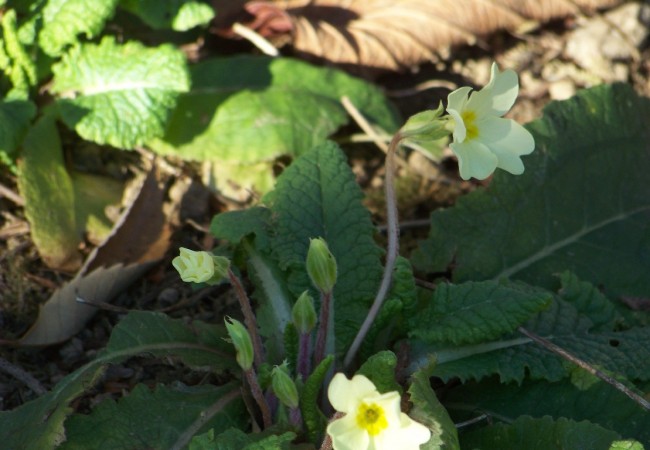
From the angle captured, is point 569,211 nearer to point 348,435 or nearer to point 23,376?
point 348,435

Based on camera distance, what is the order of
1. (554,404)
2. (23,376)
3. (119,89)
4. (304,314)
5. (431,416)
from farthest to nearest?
(119,89) < (23,376) < (554,404) < (304,314) < (431,416)

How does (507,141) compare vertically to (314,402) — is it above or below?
above

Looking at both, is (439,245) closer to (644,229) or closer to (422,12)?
(644,229)

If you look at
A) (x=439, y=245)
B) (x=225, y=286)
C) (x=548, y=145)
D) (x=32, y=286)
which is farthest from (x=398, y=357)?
(x=32, y=286)

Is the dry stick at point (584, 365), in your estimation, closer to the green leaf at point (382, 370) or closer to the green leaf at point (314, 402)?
the green leaf at point (382, 370)

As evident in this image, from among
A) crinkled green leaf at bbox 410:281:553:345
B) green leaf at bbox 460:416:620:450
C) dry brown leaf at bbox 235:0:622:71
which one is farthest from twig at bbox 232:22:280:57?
green leaf at bbox 460:416:620:450

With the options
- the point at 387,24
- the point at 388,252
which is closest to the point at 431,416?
the point at 388,252

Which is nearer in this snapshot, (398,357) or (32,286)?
(398,357)

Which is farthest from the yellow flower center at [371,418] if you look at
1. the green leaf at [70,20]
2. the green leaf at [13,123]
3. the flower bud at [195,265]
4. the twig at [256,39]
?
the twig at [256,39]
